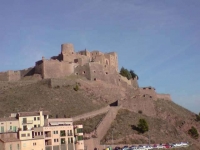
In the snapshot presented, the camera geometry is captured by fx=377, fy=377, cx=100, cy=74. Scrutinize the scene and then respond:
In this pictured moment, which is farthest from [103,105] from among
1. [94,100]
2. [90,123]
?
[90,123]

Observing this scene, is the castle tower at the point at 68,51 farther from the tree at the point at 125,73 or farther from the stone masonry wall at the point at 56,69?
the tree at the point at 125,73

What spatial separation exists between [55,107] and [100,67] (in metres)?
24.3

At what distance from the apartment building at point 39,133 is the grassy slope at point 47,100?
8323 mm

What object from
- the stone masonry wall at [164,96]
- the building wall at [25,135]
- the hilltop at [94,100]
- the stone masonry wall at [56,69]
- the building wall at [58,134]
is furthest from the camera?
the stone masonry wall at [164,96]

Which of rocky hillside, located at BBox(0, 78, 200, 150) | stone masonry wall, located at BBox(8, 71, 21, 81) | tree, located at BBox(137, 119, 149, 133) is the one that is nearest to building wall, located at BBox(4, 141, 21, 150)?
rocky hillside, located at BBox(0, 78, 200, 150)

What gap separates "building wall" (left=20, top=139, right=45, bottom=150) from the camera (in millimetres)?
52094

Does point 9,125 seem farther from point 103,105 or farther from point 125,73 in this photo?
point 125,73

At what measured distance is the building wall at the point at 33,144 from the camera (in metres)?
52.1

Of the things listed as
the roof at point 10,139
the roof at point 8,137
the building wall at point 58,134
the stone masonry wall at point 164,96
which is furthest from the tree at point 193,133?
the roof at point 10,139

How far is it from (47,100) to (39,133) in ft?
58.8

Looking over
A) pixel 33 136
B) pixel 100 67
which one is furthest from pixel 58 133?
pixel 100 67

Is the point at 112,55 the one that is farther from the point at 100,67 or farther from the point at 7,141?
the point at 7,141

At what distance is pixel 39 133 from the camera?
5494 cm

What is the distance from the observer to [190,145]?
74.9 m
